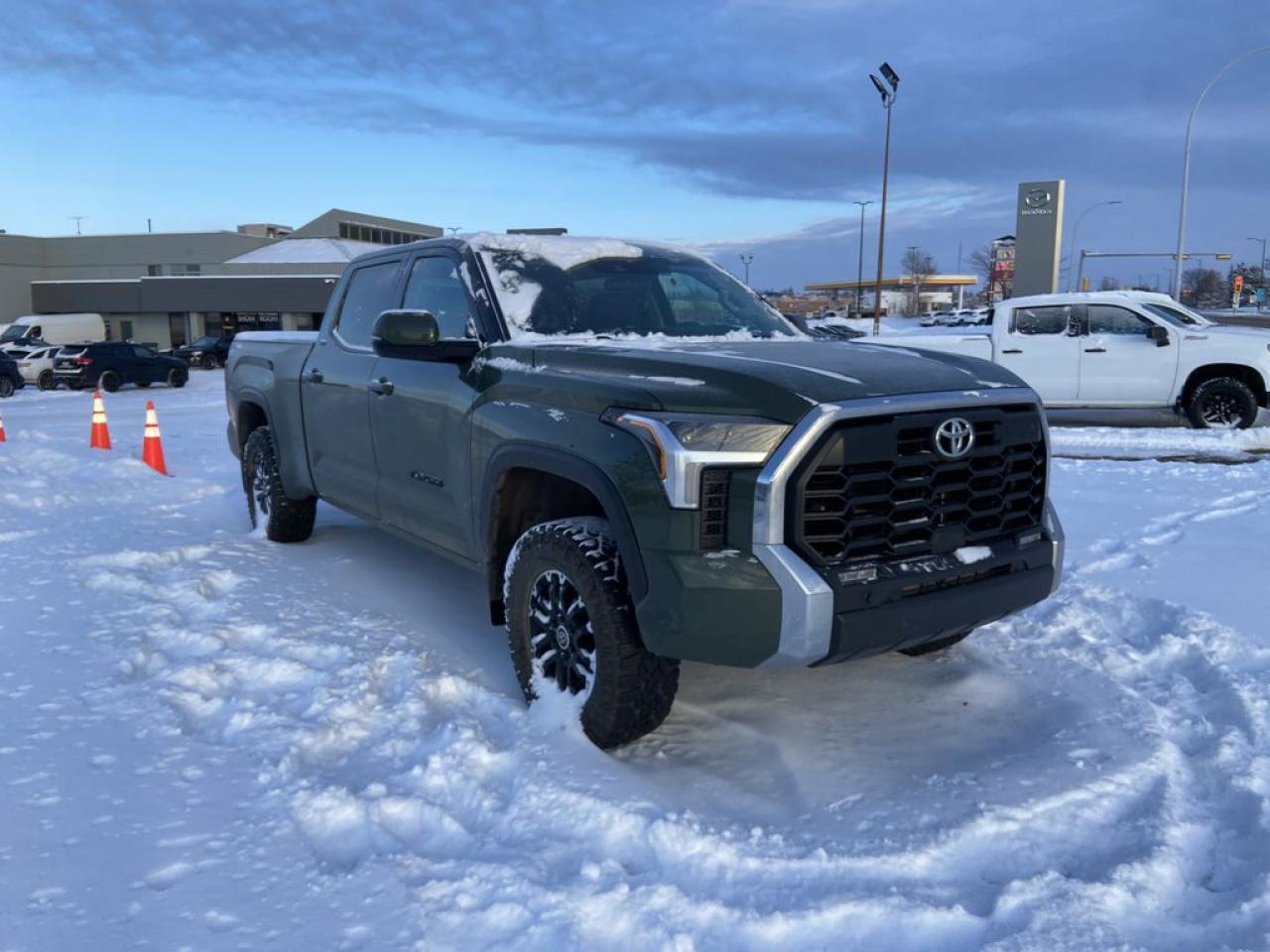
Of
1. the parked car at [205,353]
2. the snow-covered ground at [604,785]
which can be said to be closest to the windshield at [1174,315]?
the snow-covered ground at [604,785]

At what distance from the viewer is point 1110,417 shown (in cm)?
1411

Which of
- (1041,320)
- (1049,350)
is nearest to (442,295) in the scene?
(1049,350)

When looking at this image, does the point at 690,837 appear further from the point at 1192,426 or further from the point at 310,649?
the point at 1192,426

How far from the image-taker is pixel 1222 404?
12.1m

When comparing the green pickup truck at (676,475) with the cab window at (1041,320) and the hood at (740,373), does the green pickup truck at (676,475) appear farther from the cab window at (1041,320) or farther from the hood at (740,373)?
the cab window at (1041,320)

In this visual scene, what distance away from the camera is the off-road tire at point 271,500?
6.47 meters

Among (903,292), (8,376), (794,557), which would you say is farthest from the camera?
(903,292)

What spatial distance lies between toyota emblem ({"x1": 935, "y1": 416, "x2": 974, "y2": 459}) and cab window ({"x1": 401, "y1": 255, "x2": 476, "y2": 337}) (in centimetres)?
211

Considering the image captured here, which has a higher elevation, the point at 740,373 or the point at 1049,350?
the point at 740,373

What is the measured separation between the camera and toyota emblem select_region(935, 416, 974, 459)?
10.4 ft

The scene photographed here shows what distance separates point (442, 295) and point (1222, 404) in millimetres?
10979

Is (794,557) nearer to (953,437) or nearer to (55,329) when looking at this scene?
(953,437)

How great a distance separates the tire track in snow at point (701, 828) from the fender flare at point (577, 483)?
25.7 inches

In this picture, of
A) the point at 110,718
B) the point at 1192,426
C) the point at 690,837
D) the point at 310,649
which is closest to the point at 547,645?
the point at 690,837
